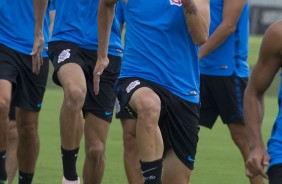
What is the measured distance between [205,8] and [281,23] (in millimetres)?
1842

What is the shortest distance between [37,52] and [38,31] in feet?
0.63

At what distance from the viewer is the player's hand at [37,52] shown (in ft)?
29.8

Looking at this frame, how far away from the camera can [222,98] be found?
10.2m

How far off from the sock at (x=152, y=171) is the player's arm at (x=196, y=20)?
0.99 metres

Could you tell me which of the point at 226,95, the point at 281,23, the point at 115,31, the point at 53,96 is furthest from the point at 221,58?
the point at 53,96

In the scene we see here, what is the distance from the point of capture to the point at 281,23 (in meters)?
5.91

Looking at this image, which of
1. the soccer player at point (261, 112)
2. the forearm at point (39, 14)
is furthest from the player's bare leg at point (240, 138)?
the soccer player at point (261, 112)

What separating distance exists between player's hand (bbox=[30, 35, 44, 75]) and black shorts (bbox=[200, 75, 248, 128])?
74.5 inches

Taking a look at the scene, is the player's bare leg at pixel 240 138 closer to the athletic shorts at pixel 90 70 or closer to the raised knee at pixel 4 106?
the athletic shorts at pixel 90 70

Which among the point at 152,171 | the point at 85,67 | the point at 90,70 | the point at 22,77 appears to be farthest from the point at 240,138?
the point at 152,171

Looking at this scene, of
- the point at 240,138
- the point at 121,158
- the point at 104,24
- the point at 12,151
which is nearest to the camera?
the point at 104,24

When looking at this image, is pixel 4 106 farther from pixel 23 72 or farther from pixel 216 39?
pixel 216 39

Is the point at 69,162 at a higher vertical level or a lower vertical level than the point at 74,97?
lower

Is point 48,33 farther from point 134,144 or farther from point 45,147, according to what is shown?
point 45,147
